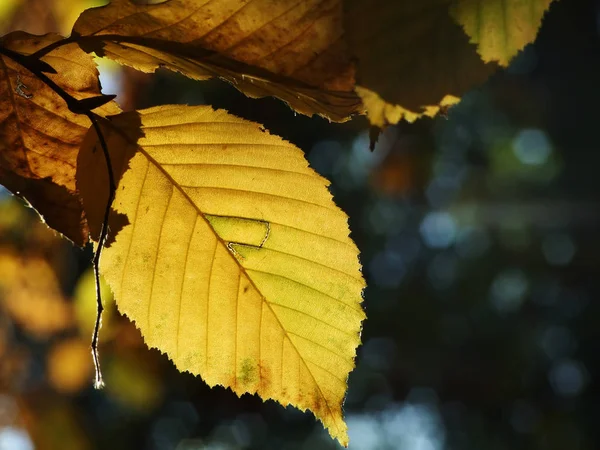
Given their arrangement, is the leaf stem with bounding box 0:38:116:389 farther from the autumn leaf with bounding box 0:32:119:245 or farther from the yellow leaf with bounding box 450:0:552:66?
the yellow leaf with bounding box 450:0:552:66

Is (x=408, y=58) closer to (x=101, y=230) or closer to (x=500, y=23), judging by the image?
(x=500, y=23)

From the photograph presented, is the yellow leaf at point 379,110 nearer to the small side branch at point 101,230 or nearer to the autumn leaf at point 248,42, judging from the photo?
the autumn leaf at point 248,42

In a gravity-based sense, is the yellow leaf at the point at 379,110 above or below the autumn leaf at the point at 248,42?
below

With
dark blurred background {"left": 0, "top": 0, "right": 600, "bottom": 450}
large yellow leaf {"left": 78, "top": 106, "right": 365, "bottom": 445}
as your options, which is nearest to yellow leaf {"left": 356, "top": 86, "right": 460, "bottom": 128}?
large yellow leaf {"left": 78, "top": 106, "right": 365, "bottom": 445}

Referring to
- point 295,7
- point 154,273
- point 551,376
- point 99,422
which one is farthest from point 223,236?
point 551,376

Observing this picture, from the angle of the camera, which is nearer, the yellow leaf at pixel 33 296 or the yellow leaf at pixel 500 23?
the yellow leaf at pixel 500 23

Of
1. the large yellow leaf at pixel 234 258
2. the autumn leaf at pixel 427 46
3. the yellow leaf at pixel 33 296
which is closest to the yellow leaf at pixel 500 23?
the autumn leaf at pixel 427 46
